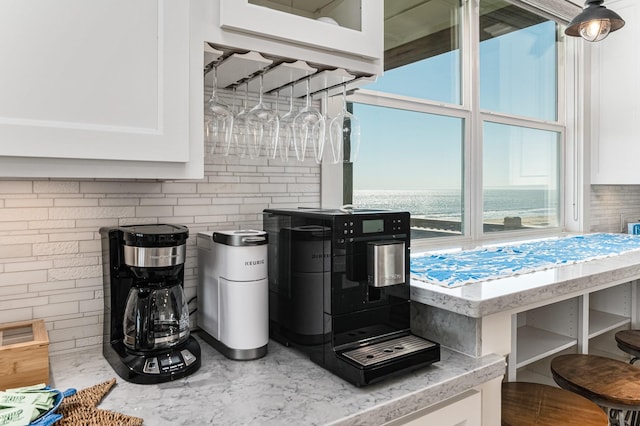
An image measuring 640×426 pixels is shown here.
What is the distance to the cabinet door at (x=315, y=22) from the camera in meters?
1.18

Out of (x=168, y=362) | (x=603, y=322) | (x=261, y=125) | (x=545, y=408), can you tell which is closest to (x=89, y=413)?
(x=168, y=362)

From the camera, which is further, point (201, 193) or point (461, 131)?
point (461, 131)

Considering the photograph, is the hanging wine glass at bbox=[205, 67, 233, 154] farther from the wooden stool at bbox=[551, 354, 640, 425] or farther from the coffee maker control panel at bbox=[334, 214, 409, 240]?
the wooden stool at bbox=[551, 354, 640, 425]

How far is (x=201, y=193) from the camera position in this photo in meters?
1.56

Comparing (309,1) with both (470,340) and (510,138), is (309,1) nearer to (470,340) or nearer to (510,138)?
(470,340)

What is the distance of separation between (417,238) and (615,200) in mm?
2064

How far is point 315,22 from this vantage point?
1.30 m

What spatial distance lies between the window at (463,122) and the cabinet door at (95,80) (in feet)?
3.64

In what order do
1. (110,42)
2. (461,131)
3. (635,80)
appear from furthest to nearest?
(635,80) → (461,131) → (110,42)

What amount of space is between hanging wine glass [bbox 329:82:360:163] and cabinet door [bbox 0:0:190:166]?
617mm

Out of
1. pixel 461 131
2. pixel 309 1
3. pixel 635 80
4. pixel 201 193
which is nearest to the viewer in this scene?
pixel 309 1

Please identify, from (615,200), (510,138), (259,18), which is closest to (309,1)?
(259,18)

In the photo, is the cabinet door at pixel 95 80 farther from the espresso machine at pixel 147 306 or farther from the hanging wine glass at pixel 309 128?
the hanging wine glass at pixel 309 128

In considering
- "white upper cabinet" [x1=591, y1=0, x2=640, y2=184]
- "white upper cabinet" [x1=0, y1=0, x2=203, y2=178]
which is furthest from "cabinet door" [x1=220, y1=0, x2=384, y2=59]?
"white upper cabinet" [x1=591, y1=0, x2=640, y2=184]
